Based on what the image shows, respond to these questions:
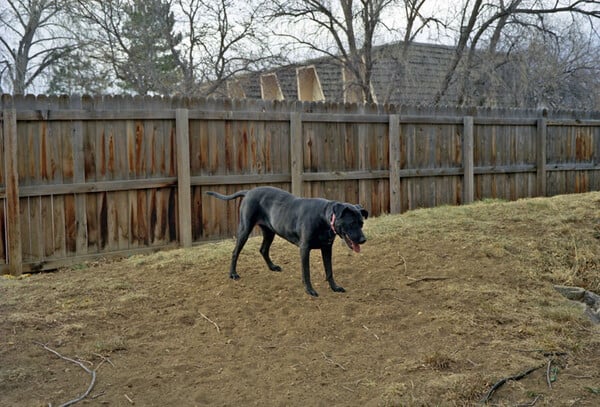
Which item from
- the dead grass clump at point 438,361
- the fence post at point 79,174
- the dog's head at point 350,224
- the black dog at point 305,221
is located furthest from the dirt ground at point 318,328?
the dog's head at point 350,224

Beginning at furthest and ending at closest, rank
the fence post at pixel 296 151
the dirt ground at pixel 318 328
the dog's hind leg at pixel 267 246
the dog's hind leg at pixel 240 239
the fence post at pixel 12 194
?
the fence post at pixel 296 151, the fence post at pixel 12 194, the dog's hind leg at pixel 267 246, the dog's hind leg at pixel 240 239, the dirt ground at pixel 318 328

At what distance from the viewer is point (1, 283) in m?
6.31

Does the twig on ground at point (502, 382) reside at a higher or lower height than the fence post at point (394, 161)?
lower

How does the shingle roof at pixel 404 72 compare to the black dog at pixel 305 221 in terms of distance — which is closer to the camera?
the black dog at pixel 305 221

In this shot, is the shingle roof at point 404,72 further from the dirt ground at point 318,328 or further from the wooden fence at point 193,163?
the dirt ground at point 318,328

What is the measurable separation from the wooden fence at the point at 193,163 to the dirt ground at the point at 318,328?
76cm

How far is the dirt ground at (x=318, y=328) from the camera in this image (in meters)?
3.73

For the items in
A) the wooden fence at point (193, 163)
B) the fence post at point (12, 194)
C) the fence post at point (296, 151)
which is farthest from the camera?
the fence post at point (296, 151)

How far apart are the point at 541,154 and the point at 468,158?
7.41ft

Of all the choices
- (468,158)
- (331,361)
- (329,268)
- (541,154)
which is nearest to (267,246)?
(329,268)

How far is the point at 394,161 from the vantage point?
10586mm

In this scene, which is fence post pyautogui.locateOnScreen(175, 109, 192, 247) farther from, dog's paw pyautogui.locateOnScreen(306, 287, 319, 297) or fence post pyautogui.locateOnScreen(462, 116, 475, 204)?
fence post pyautogui.locateOnScreen(462, 116, 475, 204)

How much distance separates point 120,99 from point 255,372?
206 inches

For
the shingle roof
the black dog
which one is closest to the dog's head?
the black dog
